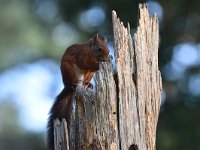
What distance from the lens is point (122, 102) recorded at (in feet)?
15.8

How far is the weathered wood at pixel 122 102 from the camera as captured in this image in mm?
4750

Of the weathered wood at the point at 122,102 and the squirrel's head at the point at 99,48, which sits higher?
the squirrel's head at the point at 99,48

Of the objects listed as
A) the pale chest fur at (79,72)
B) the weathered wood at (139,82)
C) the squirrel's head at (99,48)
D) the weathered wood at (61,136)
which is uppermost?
the squirrel's head at (99,48)

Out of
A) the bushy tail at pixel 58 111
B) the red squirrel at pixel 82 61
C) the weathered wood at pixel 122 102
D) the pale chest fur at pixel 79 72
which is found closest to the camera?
the weathered wood at pixel 122 102

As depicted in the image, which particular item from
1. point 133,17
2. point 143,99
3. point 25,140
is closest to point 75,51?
point 143,99

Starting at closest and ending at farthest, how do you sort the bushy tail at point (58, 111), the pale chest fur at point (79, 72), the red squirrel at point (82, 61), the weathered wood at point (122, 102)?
the weathered wood at point (122, 102) < the bushy tail at point (58, 111) < the red squirrel at point (82, 61) < the pale chest fur at point (79, 72)

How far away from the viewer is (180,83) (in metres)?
11.8

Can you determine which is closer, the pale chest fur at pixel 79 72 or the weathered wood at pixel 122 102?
the weathered wood at pixel 122 102

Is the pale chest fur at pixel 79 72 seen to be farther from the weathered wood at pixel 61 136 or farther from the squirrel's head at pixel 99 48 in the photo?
the weathered wood at pixel 61 136

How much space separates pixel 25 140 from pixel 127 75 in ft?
59.3

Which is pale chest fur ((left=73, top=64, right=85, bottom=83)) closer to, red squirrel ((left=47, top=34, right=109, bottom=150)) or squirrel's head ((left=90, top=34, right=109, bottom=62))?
red squirrel ((left=47, top=34, right=109, bottom=150))

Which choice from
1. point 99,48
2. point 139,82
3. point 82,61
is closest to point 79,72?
point 82,61

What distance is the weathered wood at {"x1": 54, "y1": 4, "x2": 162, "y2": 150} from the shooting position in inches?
187

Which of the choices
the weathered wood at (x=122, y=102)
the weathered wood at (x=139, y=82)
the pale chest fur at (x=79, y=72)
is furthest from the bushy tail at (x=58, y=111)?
the pale chest fur at (x=79, y=72)
